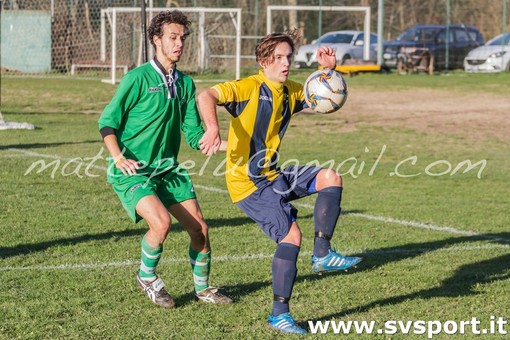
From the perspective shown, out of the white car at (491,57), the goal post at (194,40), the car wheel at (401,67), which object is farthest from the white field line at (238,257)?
the white car at (491,57)

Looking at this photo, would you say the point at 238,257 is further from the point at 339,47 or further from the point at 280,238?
the point at 339,47

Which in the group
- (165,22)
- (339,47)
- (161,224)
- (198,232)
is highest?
(165,22)

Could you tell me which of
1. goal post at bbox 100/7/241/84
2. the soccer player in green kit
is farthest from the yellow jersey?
goal post at bbox 100/7/241/84

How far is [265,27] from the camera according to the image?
34.2 meters

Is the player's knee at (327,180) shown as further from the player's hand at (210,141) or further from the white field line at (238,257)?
the white field line at (238,257)

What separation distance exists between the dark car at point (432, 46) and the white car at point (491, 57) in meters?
1.09

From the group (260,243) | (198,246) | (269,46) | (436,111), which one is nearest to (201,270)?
(198,246)

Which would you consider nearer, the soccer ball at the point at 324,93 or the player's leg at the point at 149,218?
the player's leg at the point at 149,218

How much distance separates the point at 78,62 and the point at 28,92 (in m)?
4.33

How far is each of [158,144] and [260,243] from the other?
2.46 metres

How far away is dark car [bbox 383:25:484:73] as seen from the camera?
108 ft

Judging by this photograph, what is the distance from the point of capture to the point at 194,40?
29062mm

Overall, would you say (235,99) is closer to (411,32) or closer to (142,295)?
(142,295)

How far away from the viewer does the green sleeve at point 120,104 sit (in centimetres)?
623
